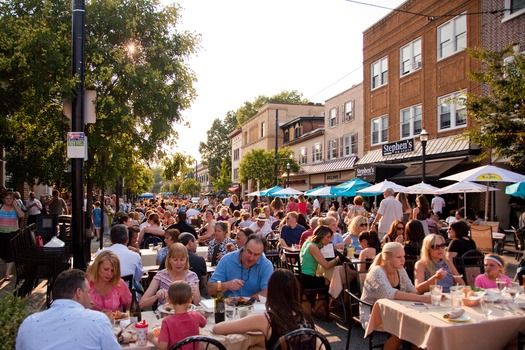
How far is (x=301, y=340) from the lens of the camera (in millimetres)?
3338

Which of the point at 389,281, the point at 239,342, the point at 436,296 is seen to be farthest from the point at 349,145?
the point at 239,342

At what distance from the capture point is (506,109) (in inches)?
528

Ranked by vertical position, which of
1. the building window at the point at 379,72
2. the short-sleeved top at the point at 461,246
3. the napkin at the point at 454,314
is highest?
the building window at the point at 379,72

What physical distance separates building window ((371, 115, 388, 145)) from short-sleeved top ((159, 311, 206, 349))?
80.5 ft

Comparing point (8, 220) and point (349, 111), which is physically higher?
point (349, 111)

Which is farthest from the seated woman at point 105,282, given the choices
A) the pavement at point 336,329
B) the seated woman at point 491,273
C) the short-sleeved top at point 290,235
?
the short-sleeved top at point 290,235

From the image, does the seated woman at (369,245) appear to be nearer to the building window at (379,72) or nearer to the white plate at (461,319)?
the white plate at (461,319)

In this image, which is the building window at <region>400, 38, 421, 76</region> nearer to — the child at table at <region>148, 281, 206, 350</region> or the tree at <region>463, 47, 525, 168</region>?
the tree at <region>463, 47, 525, 168</region>

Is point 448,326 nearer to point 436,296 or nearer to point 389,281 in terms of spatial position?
point 436,296

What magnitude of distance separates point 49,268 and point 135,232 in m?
1.70

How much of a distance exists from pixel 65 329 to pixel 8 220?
28.6 feet

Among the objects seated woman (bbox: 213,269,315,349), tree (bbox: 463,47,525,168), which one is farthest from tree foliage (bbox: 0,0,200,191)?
tree (bbox: 463,47,525,168)

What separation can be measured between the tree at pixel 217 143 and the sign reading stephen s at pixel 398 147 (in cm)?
6155

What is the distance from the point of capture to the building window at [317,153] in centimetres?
3816
